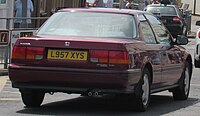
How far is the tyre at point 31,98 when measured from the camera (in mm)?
9915

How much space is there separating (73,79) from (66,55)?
0.35 meters

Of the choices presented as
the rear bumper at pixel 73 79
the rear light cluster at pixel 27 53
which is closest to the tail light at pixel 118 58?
the rear bumper at pixel 73 79

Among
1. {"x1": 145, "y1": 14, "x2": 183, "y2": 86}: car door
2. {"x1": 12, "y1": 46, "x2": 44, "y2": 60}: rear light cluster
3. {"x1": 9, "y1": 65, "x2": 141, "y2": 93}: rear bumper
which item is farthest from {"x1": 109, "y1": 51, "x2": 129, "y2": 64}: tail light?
{"x1": 145, "y1": 14, "x2": 183, "y2": 86}: car door

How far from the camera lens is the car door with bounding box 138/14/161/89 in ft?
33.3

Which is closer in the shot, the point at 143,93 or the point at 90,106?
the point at 143,93

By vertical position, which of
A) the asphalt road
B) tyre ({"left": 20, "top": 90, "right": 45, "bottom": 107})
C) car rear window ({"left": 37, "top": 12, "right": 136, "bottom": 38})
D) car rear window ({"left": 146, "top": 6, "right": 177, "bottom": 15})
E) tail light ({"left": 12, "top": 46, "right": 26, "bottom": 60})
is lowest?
the asphalt road

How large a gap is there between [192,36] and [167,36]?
23.3 metres

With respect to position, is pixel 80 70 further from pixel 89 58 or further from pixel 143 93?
pixel 143 93

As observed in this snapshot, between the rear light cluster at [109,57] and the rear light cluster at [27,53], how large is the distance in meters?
0.73

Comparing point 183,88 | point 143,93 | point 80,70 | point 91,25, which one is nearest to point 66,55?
point 80,70

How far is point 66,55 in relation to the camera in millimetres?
9289

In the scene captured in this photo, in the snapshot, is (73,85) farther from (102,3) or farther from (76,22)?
(102,3)

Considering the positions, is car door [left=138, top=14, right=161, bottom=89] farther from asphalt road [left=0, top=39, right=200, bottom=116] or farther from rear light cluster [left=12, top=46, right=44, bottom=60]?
rear light cluster [left=12, top=46, right=44, bottom=60]

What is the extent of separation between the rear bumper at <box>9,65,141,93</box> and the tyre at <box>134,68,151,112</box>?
0.22 metres
